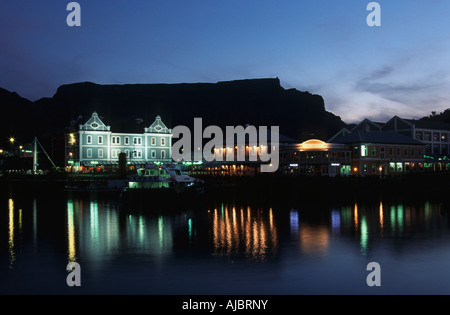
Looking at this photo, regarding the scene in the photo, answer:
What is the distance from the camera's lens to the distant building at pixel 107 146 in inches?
3782

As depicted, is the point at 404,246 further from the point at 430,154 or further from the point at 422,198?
the point at 430,154

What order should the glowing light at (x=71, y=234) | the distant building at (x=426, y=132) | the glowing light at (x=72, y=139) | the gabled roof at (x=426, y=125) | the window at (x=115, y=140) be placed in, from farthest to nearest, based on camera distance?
the gabled roof at (x=426, y=125) → the distant building at (x=426, y=132) → the window at (x=115, y=140) → the glowing light at (x=72, y=139) → the glowing light at (x=71, y=234)

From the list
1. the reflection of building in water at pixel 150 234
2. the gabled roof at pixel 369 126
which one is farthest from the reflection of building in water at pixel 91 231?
the gabled roof at pixel 369 126

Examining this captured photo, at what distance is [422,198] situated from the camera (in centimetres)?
5997

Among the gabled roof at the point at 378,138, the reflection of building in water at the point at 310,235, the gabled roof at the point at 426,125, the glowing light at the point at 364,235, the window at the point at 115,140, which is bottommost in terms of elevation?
the glowing light at the point at 364,235

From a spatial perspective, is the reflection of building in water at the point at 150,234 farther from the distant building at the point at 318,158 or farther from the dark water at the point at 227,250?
the distant building at the point at 318,158

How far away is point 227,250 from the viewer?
26.1 m

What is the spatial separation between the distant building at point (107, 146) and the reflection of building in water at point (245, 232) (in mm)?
56025

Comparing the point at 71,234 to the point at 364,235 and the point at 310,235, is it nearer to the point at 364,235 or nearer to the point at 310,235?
the point at 310,235

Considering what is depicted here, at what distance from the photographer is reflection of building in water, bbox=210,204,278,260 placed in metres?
26.1

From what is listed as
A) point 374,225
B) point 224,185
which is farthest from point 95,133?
point 374,225

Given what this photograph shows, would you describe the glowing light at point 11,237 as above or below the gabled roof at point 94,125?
below

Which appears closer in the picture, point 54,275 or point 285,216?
point 54,275

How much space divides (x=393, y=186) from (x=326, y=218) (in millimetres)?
34822
